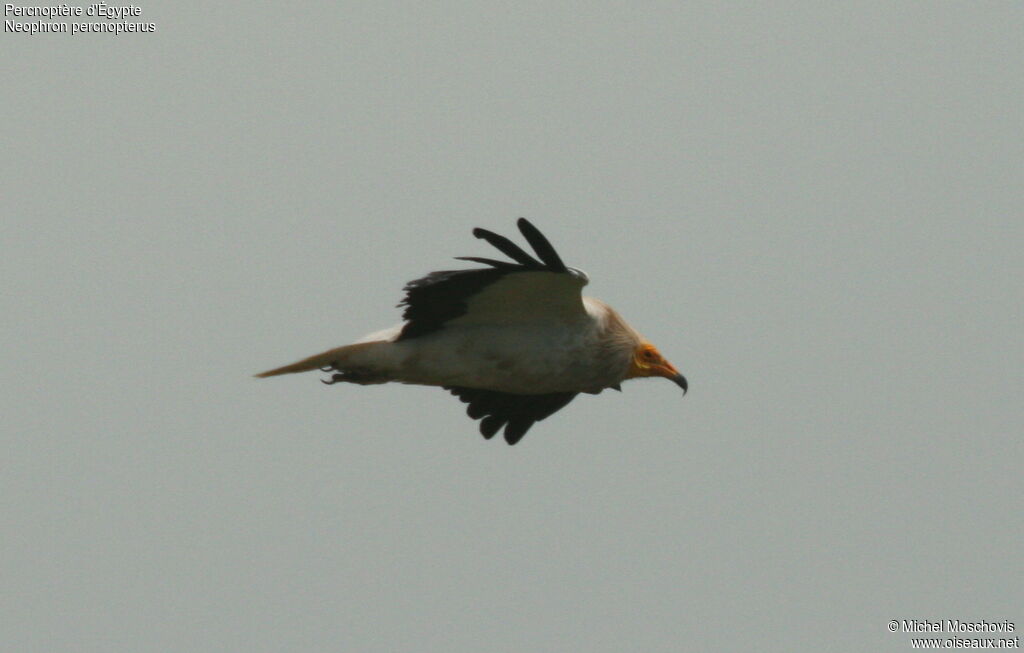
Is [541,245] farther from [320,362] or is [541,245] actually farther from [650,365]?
[650,365]

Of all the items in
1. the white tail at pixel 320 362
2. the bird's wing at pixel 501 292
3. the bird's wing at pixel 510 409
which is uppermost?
the bird's wing at pixel 501 292

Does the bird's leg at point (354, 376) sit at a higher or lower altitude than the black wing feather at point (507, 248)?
lower

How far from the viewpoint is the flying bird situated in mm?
11297

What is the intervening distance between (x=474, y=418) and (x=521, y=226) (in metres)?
2.47

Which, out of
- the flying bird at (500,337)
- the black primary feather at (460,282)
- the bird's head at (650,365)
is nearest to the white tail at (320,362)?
the flying bird at (500,337)

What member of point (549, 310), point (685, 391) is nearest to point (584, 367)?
point (549, 310)

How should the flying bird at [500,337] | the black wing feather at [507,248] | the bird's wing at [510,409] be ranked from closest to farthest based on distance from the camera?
the black wing feather at [507,248] < the flying bird at [500,337] < the bird's wing at [510,409]

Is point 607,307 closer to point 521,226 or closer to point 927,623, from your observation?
point 521,226

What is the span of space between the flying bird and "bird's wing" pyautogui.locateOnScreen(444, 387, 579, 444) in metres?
0.41

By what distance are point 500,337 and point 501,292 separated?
396 millimetres

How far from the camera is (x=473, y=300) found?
37.9ft

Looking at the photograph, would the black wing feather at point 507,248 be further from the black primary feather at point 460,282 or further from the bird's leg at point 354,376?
the bird's leg at point 354,376

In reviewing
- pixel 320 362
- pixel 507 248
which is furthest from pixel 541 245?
pixel 320 362

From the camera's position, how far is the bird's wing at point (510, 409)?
1286cm
